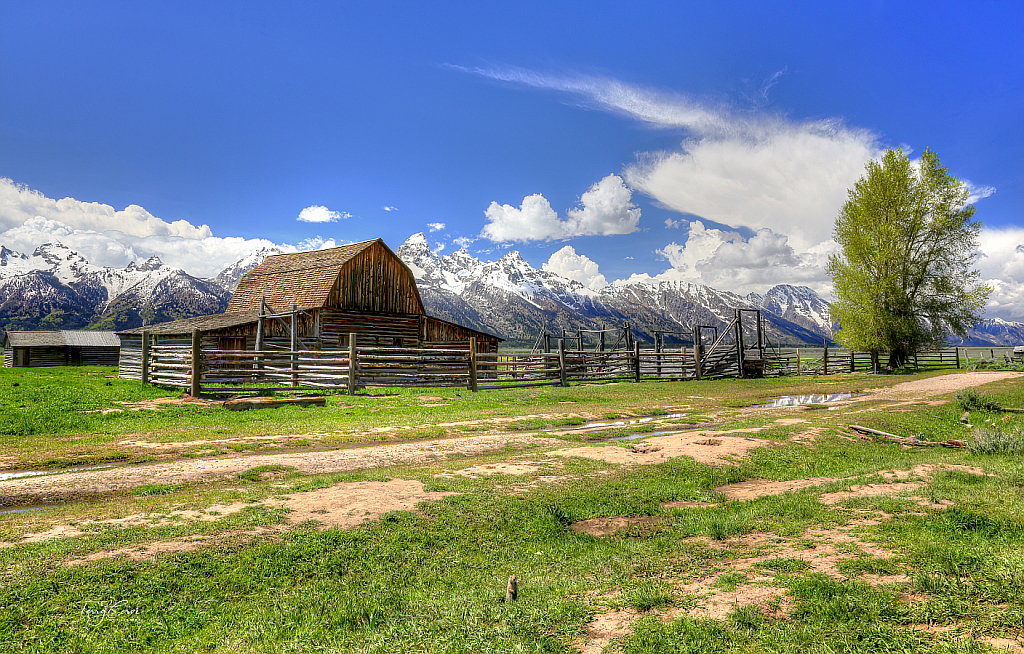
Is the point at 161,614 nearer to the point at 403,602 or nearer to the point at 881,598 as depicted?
the point at 403,602

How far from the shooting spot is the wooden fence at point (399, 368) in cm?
2209

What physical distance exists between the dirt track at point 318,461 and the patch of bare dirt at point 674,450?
2cm

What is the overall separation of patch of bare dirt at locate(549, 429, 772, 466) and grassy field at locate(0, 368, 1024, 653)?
0.29 m

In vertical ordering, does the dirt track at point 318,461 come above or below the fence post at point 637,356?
below

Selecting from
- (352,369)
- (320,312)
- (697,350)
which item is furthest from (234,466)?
(697,350)

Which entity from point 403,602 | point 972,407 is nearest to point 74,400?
point 403,602

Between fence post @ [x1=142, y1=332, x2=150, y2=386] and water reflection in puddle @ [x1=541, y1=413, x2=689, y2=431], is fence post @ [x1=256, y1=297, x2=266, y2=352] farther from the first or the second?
water reflection in puddle @ [x1=541, y1=413, x2=689, y2=431]

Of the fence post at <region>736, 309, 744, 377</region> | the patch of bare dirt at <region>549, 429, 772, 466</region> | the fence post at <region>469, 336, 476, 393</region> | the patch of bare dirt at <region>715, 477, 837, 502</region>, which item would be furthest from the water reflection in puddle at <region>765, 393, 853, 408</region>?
the fence post at <region>469, 336, 476, 393</region>

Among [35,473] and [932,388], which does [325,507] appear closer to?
[35,473]

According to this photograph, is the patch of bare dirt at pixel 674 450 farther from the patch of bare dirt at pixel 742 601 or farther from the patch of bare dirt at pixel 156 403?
the patch of bare dirt at pixel 156 403

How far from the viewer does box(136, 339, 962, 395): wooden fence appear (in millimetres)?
22094

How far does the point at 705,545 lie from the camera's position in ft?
18.0

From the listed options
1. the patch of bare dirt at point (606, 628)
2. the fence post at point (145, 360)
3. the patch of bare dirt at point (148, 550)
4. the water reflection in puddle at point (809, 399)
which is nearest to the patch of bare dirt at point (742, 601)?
the patch of bare dirt at point (606, 628)

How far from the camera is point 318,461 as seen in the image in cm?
940
